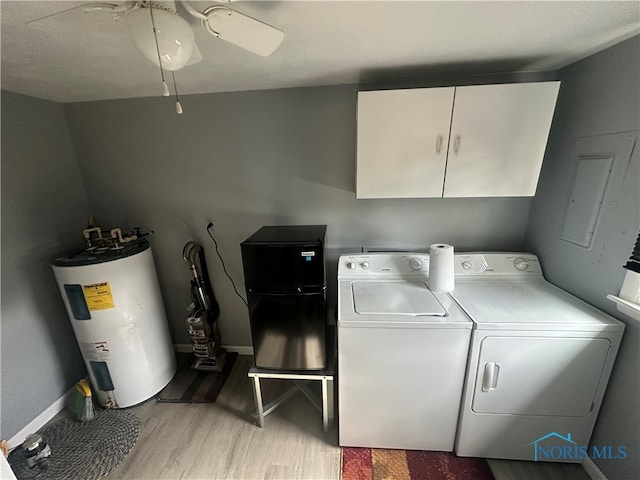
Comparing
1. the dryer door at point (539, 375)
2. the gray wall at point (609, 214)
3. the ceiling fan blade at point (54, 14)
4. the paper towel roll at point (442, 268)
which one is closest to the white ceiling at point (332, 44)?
the ceiling fan blade at point (54, 14)

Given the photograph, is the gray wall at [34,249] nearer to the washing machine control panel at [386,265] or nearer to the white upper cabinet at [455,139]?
the washing machine control panel at [386,265]

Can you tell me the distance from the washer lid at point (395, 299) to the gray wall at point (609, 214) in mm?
843

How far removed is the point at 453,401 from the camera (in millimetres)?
1414

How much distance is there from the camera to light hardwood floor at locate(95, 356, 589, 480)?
145 centimetres

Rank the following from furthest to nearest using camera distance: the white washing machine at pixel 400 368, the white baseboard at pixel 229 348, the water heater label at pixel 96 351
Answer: the white baseboard at pixel 229 348
the water heater label at pixel 96 351
the white washing machine at pixel 400 368

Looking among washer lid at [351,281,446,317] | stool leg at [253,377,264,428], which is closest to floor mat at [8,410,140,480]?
stool leg at [253,377,264,428]

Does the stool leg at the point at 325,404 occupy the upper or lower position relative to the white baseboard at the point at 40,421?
upper

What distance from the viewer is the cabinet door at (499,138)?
141 cm

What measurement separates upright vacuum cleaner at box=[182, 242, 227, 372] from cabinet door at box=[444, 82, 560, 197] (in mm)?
1940

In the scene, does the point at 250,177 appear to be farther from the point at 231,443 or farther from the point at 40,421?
the point at 40,421

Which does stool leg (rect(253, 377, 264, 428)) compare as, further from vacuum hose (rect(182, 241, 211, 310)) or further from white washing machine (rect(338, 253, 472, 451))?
vacuum hose (rect(182, 241, 211, 310))

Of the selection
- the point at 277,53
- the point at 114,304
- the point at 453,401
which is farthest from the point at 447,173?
the point at 114,304

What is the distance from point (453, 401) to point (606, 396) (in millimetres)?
774

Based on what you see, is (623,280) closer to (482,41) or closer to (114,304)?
(482,41)
